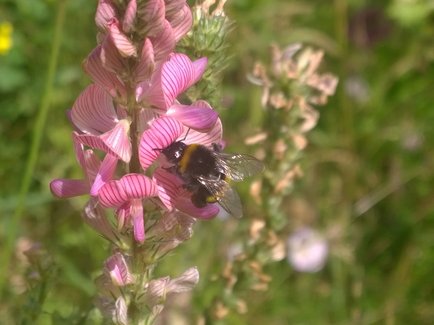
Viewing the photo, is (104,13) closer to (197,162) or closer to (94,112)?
(94,112)

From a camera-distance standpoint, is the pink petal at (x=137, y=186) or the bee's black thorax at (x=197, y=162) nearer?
the pink petal at (x=137, y=186)

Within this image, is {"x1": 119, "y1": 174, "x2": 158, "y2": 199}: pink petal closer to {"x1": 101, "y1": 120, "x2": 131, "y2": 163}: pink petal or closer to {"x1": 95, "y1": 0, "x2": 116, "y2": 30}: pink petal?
{"x1": 101, "y1": 120, "x2": 131, "y2": 163}: pink petal

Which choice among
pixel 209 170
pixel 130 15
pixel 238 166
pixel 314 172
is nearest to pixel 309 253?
pixel 314 172

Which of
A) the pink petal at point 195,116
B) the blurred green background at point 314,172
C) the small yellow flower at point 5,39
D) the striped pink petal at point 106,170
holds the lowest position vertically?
the blurred green background at point 314,172

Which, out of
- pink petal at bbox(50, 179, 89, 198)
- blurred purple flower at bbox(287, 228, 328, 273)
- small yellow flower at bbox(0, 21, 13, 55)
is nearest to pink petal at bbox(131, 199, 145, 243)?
pink petal at bbox(50, 179, 89, 198)

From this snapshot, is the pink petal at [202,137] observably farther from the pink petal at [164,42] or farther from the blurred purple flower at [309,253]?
the blurred purple flower at [309,253]

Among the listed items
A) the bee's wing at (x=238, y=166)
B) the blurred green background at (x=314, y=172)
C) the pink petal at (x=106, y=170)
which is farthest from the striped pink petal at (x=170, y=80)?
the blurred green background at (x=314, y=172)

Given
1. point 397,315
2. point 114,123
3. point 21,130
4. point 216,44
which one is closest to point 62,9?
point 216,44
